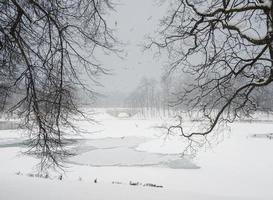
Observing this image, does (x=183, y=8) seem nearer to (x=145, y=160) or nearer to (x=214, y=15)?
(x=214, y=15)

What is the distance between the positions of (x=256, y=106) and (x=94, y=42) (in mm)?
3934

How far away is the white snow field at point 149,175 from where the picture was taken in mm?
9237

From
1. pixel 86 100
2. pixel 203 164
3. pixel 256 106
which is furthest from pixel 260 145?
pixel 86 100

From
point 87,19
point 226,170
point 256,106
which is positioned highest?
point 87,19

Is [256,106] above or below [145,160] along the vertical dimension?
above

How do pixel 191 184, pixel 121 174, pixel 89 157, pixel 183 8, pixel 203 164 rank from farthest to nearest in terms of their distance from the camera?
1. pixel 89 157
2. pixel 203 164
3. pixel 121 174
4. pixel 191 184
5. pixel 183 8

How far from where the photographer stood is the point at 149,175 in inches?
685

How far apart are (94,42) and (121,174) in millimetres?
12468

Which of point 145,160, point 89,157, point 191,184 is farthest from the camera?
point 89,157

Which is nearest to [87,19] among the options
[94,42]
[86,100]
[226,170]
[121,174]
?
[94,42]

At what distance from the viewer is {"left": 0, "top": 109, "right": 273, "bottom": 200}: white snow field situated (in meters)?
9.24

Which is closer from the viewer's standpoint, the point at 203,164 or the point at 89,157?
the point at 203,164

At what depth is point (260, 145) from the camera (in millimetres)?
28422

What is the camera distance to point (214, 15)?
6883 mm
